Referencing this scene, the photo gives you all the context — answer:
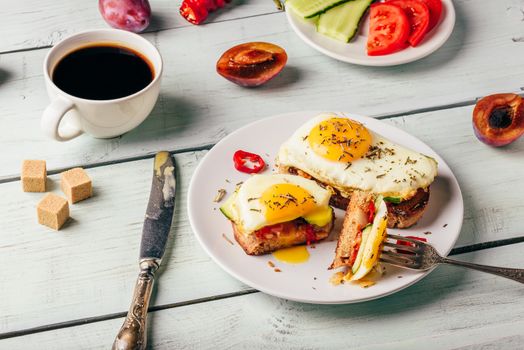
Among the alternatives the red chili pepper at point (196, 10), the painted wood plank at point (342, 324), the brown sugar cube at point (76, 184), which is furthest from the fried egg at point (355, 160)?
the red chili pepper at point (196, 10)

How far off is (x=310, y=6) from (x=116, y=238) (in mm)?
Result: 1372

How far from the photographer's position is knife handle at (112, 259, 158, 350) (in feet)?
6.41

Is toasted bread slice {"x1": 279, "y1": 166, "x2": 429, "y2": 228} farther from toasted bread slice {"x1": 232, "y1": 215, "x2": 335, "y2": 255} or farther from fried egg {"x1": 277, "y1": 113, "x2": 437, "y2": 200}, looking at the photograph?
toasted bread slice {"x1": 232, "y1": 215, "x2": 335, "y2": 255}

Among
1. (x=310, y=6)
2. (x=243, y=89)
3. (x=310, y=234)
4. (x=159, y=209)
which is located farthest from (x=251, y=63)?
(x=310, y=234)

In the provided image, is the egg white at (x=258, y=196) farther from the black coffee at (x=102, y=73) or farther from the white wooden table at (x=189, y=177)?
the black coffee at (x=102, y=73)

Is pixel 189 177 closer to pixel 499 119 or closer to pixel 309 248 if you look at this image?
pixel 309 248

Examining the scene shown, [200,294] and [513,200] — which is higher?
[513,200]

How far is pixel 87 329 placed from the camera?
208cm

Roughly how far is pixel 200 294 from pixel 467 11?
1957 mm

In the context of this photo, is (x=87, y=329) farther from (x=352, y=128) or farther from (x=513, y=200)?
(x=513, y=200)

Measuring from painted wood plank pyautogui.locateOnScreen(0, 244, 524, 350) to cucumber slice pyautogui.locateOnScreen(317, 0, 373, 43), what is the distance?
123 cm

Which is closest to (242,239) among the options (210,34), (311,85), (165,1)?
(311,85)

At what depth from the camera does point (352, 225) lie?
2.15 metres

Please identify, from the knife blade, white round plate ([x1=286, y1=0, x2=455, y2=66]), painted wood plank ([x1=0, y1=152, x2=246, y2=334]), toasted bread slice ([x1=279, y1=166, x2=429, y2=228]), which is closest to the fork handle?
toasted bread slice ([x1=279, y1=166, x2=429, y2=228])
